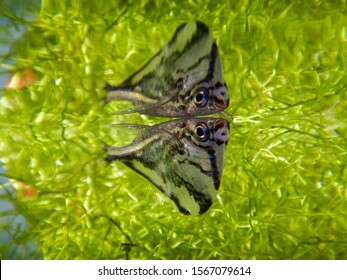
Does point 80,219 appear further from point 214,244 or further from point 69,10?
point 69,10

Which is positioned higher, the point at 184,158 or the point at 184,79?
the point at 184,79

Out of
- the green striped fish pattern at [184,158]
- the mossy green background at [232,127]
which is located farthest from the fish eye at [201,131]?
the mossy green background at [232,127]

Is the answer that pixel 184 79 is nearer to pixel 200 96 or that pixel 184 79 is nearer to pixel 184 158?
pixel 200 96

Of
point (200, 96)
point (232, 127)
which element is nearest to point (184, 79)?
point (200, 96)

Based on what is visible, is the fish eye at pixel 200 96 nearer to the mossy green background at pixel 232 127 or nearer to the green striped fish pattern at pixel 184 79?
the green striped fish pattern at pixel 184 79

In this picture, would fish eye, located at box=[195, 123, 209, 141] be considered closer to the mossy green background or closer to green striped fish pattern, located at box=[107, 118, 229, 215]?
green striped fish pattern, located at box=[107, 118, 229, 215]

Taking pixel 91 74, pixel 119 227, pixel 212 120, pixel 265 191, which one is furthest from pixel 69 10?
pixel 265 191

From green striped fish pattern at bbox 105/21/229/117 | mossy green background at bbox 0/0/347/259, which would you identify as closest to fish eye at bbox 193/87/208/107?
green striped fish pattern at bbox 105/21/229/117
